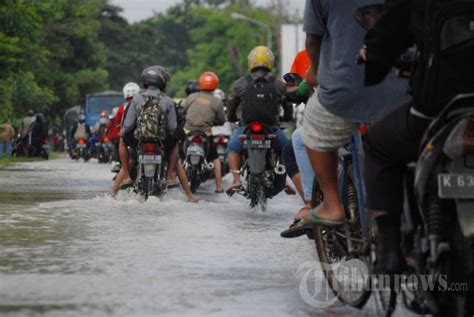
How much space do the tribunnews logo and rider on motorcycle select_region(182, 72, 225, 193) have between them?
11381mm

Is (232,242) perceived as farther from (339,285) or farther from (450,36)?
(450,36)

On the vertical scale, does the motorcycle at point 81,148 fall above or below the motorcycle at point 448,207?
below

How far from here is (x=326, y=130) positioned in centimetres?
688

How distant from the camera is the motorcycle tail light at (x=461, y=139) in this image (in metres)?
5.30

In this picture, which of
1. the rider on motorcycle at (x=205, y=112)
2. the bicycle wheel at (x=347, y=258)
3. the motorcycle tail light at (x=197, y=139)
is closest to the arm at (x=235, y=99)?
the motorcycle tail light at (x=197, y=139)

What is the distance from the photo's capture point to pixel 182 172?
18188 millimetres

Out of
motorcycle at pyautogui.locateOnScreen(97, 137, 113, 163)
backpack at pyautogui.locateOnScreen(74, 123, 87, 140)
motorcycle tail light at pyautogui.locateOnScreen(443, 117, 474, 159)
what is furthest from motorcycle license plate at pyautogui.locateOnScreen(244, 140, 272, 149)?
backpack at pyautogui.locateOnScreen(74, 123, 87, 140)

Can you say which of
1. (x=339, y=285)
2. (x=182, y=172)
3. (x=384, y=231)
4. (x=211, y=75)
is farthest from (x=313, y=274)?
(x=211, y=75)

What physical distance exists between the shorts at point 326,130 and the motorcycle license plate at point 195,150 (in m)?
13.2

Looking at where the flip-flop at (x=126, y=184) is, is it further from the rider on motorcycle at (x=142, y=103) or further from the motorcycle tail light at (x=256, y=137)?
the motorcycle tail light at (x=256, y=137)

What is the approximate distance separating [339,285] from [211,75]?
1432cm

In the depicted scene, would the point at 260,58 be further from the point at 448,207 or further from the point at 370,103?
the point at 448,207

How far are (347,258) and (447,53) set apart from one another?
6.45 feet

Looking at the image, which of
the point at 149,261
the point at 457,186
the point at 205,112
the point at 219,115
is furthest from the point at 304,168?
the point at 219,115
